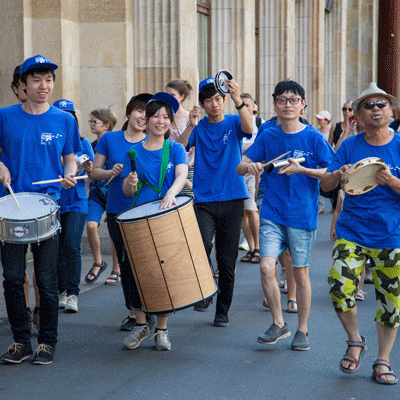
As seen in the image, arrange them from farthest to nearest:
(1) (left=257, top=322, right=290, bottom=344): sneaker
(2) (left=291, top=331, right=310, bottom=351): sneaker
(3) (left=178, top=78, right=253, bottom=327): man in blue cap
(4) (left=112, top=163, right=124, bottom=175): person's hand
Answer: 1. (3) (left=178, top=78, right=253, bottom=327): man in blue cap
2. (4) (left=112, top=163, right=124, bottom=175): person's hand
3. (1) (left=257, top=322, right=290, bottom=344): sneaker
4. (2) (left=291, top=331, right=310, bottom=351): sneaker

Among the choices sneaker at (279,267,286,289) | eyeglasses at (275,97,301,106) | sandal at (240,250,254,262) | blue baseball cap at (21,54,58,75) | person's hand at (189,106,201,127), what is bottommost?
sandal at (240,250,254,262)

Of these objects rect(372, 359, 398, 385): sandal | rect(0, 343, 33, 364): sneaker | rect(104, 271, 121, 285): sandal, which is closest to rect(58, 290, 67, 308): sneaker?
rect(104, 271, 121, 285): sandal

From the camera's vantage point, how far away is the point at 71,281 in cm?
659

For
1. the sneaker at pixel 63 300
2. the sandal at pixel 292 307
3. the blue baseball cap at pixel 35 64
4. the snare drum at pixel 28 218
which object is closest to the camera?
the snare drum at pixel 28 218

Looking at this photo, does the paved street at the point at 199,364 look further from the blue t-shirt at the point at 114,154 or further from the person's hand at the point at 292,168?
the person's hand at the point at 292,168

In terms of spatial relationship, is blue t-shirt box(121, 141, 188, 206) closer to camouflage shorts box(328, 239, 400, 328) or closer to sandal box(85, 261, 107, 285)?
camouflage shorts box(328, 239, 400, 328)

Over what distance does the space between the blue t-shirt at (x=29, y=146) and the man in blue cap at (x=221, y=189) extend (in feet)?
4.56

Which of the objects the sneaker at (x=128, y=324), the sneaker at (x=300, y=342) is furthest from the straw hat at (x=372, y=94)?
the sneaker at (x=128, y=324)

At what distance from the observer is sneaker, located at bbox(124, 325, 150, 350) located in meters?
5.40

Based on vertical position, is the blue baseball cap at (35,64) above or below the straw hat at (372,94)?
above

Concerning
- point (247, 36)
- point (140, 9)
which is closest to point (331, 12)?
point (247, 36)

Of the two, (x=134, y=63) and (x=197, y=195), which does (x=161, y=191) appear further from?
(x=134, y=63)

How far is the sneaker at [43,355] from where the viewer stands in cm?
499

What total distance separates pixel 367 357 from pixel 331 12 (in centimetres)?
1877
